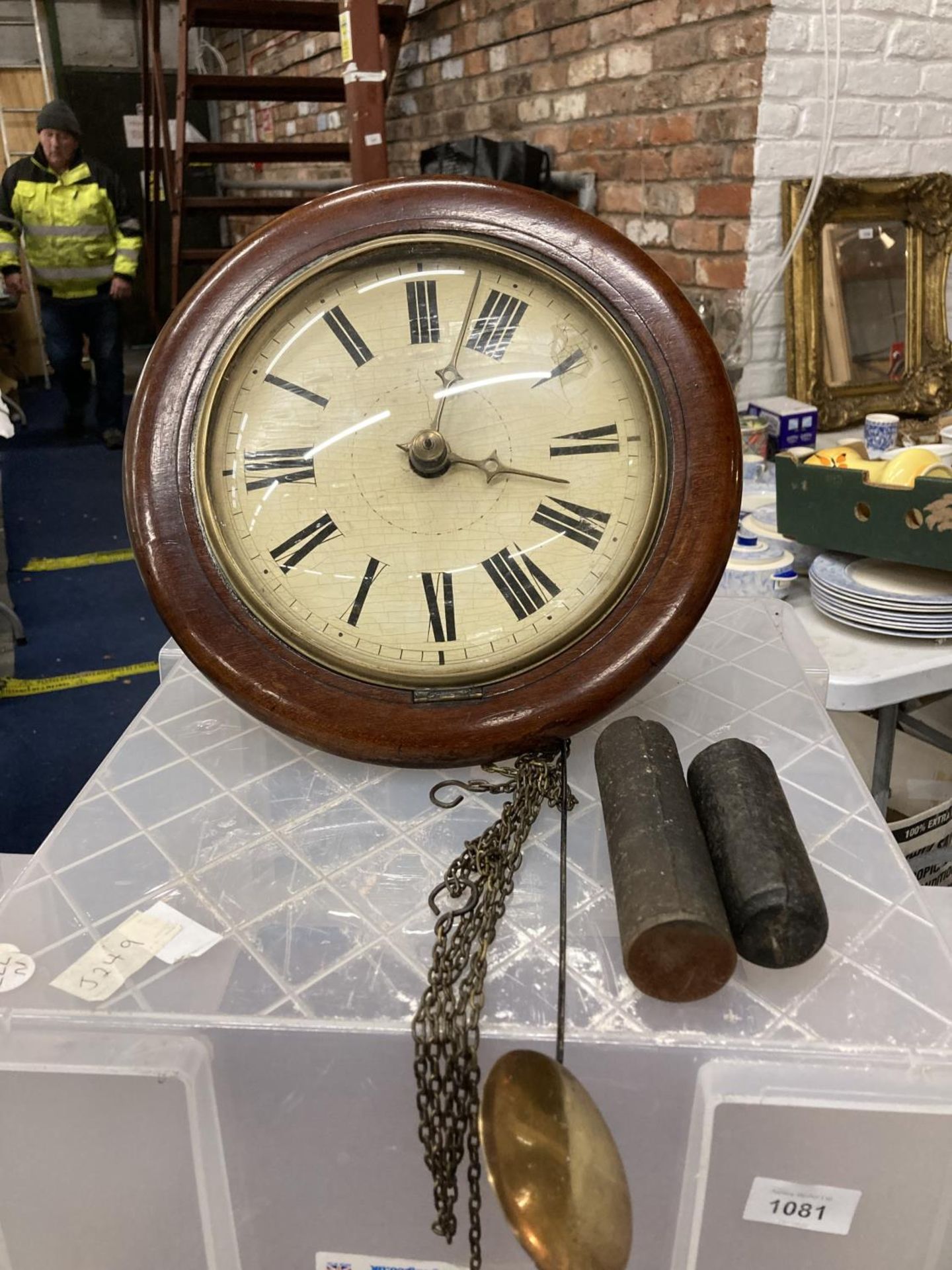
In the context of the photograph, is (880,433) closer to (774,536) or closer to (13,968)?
(774,536)

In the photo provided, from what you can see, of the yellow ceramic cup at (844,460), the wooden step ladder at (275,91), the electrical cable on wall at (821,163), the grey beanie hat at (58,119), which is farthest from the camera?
the grey beanie hat at (58,119)

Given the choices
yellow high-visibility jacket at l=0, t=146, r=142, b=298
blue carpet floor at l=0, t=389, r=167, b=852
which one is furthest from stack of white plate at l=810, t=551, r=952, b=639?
yellow high-visibility jacket at l=0, t=146, r=142, b=298

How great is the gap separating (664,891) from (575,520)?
0.34 m

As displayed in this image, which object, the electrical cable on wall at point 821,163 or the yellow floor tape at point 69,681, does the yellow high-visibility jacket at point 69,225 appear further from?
the electrical cable on wall at point 821,163

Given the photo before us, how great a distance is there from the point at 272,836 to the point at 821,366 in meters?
1.96

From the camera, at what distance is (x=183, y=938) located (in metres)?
0.68

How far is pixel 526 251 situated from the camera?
0.82m

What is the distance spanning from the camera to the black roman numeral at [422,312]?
0.82 metres

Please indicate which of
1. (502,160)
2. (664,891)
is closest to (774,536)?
(664,891)

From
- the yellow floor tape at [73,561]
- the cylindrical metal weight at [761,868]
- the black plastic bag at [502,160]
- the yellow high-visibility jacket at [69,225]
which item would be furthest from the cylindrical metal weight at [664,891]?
the yellow high-visibility jacket at [69,225]

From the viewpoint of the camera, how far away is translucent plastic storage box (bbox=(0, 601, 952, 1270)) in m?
0.62

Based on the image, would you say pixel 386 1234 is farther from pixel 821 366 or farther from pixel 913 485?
pixel 821 366

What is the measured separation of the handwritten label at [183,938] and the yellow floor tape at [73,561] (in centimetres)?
285

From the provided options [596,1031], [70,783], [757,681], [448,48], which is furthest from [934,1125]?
[448,48]
